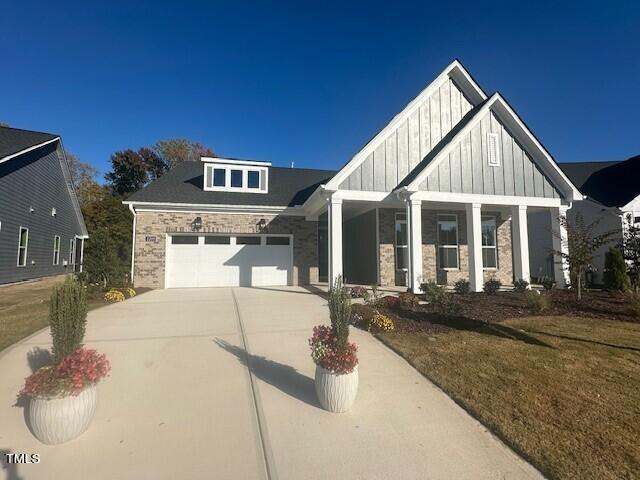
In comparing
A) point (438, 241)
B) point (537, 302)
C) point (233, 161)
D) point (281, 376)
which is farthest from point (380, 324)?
point (233, 161)

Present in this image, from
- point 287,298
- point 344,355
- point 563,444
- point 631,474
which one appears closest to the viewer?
point 631,474

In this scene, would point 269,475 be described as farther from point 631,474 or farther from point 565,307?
point 565,307

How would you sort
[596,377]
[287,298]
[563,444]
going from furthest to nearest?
[287,298] → [596,377] → [563,444]

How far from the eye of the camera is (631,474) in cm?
255

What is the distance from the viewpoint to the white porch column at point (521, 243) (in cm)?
1148

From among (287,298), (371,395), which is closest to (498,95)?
(287,298)

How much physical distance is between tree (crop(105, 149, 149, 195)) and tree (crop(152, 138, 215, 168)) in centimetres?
342

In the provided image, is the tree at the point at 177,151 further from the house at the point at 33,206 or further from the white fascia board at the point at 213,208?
the white fascia board at the point at 213,208

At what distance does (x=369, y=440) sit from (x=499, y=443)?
117cm

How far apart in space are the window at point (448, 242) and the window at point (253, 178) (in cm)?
845

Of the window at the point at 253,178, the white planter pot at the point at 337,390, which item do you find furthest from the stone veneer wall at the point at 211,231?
the white planter pot at the point at 337,390

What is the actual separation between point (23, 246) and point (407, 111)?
18.7m

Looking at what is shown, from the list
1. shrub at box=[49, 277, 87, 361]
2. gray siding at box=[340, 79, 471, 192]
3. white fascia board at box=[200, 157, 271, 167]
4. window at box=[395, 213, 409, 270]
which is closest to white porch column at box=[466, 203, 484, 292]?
gray siding at box=[340, 79, 471, 192]

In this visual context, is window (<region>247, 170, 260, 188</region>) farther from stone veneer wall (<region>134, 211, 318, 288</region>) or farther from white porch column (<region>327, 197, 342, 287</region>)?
white porch column (<region>327, 197, 342, 287</region>)
